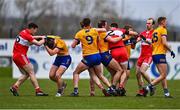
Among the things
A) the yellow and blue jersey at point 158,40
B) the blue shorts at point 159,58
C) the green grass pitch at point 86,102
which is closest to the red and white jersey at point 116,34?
the yellow and blue jersey at point 158,40

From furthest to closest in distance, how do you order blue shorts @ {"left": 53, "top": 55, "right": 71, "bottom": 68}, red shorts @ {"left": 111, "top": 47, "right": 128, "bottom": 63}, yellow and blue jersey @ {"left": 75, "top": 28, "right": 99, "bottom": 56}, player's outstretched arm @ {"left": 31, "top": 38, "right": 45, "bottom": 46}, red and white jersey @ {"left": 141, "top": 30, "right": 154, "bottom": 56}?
red and white jersey @ {"left": 141, "top": 30, "right": 154, "bottom": 56} < red shorts @ {"left": 111, "top": 47, "right": 128, "bottom": 63} < blue shorts @ {"left": 53, "top": 55, "right": 71, "bottom": 68} < player's outstretched arm @ {"left": 31, "top": 38, "right": 45, "bottom": 46} < yellow and blue jersey @ {"left": 75, "top": 28, "right": 99, "bottom": 56}

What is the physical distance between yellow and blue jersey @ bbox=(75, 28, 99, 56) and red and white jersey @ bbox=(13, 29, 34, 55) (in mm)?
1608

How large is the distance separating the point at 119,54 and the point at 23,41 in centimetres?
299

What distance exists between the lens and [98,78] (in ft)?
76.2

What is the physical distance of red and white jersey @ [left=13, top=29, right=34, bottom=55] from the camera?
23.1m

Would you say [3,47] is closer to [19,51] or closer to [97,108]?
[19,51]

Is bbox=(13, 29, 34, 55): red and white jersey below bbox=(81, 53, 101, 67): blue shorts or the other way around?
the other way around

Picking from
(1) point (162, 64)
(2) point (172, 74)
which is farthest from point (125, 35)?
(2) point (172, 74)

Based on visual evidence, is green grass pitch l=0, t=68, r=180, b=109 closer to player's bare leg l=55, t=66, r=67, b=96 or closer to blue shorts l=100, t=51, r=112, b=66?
player's bare leg l=55, t=66, r=67, b=96

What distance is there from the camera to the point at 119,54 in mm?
23547

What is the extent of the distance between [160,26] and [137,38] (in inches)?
69.2

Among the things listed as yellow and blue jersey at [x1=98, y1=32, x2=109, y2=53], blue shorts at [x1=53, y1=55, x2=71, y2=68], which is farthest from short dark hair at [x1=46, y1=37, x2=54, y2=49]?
yellow and blue jersey at [x1=98, y1=32, x2=109, y2=53]

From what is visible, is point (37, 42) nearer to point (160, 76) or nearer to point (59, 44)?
point (59, 44)

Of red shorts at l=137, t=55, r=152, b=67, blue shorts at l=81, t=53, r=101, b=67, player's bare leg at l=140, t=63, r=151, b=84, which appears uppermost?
blue shorts at l=81, t=53, r=101, b=67
